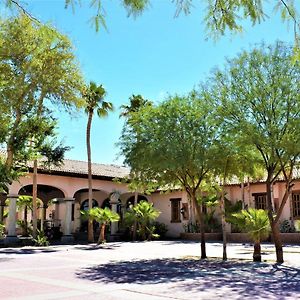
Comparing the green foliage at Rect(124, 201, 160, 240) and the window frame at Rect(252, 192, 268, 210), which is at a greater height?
the window frame at Rect(252, 192, 268, 210)

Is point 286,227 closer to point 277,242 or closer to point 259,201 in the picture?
point 259,201

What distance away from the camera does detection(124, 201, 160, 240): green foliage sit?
97.9 feet

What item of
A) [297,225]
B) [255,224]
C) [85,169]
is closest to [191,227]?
[297,225]

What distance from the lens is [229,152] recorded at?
15.3m

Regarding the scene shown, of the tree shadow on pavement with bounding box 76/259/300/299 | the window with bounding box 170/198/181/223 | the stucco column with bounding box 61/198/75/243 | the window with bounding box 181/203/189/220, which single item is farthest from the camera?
the window with bounding box 170/198/181/223

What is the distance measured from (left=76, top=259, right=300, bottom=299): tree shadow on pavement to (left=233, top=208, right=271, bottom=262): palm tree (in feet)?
3.04

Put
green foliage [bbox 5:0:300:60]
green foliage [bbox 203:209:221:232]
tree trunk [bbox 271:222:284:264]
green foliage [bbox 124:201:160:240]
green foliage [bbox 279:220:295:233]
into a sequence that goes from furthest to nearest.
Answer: green foliage [bbox 203:209:221:232] → green foliage [bbox 124:201:160:240] → green foliage [bbox 279:220:295:233] → tree trunk [bbox 271:222:284:264] → green foliage [bbox 5:0:300:60]

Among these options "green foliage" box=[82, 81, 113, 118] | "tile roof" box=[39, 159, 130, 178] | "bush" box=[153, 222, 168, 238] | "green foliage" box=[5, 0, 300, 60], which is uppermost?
"green foliage" box=[82, 81, 113, 118]

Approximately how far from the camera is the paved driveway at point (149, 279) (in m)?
8.95

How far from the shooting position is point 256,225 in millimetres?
15766

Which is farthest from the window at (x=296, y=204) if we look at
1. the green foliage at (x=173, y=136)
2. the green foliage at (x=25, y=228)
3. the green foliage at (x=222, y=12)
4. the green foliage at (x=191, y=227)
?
the green foliage at (x=222, y=12)

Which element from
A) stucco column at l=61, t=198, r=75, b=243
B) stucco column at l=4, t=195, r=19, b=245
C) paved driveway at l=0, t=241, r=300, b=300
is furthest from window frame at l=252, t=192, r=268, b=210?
stucco column at l=4, t=195, r=19, b=245

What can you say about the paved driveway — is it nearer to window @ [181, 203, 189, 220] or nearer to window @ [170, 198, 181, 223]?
window @ [181, 203, 189, 220]

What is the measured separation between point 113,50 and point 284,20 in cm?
220
